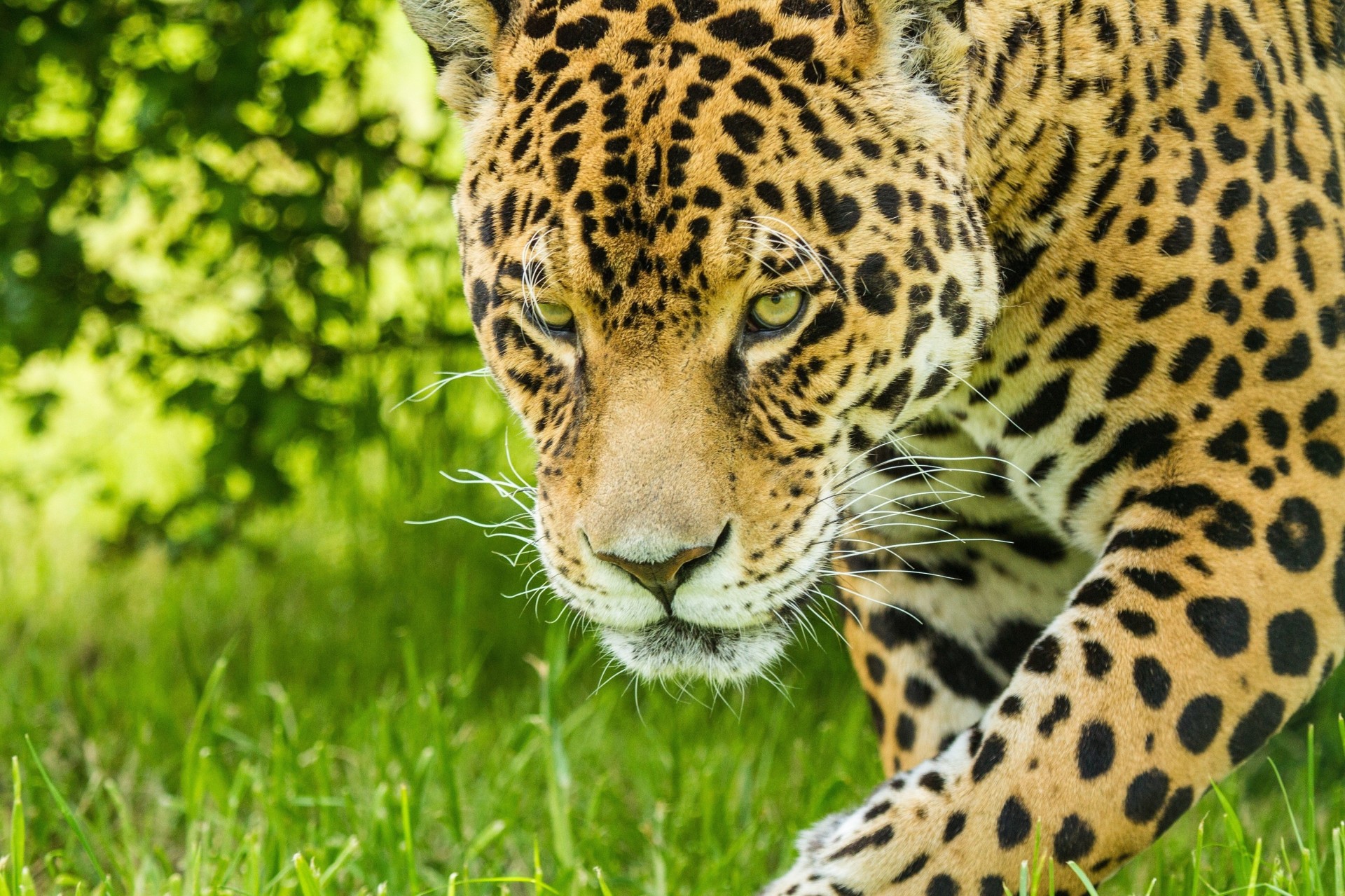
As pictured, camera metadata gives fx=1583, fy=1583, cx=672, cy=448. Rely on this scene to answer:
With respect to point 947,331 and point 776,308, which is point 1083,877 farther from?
point 776,308

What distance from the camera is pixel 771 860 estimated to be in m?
4.61

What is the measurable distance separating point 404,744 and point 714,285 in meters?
1.98

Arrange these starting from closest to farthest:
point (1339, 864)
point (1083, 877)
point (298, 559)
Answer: point (1083, 877) < point (1339, 864) < point (298, 559)

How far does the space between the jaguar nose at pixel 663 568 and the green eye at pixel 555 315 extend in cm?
54

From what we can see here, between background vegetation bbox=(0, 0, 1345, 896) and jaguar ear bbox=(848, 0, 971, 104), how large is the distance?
173cm

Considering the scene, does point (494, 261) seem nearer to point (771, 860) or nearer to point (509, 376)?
point (509, 376)

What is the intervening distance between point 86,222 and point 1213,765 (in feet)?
15.7

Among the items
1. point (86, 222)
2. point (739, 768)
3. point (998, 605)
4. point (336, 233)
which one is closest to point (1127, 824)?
point (998, 605)

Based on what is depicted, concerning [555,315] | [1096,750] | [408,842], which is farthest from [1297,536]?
[408,842]

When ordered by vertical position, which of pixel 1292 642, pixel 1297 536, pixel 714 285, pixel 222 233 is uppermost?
pixel 714 285

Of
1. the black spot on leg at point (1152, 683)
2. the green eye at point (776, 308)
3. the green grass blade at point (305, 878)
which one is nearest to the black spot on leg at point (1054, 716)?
the black spot on leg at point (1152, 683)

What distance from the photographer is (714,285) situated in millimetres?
3203

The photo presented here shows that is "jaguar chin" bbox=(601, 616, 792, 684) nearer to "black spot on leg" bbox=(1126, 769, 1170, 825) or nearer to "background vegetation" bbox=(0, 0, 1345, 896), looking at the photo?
"background vegetation" bbox=(0, 0, 1345, 896)

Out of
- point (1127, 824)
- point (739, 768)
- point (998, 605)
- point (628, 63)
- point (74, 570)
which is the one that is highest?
point (628, 63)
